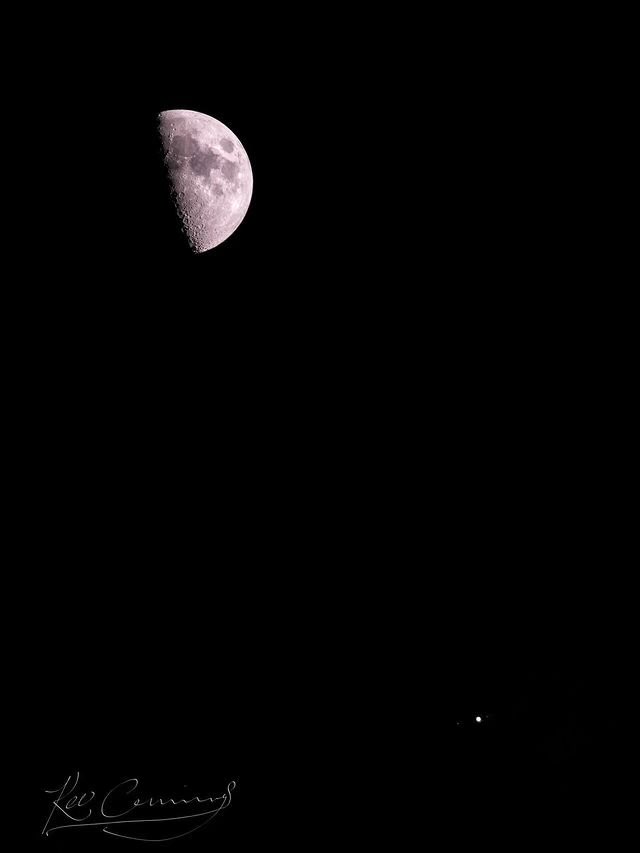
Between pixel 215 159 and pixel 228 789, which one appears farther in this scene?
pixel 228 789

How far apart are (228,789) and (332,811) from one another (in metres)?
1.04

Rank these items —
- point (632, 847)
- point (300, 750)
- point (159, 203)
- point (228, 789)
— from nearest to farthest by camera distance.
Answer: point (159, 203)
point (632, 847)
point (228, 789)
point (300, 750)

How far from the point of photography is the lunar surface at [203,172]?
318 centimetres

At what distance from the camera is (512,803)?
435cm

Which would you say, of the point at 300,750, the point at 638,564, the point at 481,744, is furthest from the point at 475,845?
the point at 638,564

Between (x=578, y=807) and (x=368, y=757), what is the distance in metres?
1.89

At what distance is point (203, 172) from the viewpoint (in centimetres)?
322

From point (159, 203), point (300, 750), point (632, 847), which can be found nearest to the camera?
point (159, 203)

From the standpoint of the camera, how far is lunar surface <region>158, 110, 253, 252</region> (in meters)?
3.18

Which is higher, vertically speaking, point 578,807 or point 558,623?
point 558,623

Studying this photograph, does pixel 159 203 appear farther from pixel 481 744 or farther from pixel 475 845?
pixel 475 845

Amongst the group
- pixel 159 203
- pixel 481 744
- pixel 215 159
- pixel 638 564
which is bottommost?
pixel 481 744

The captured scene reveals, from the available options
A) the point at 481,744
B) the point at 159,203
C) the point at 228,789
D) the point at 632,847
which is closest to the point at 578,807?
the point at 632,847

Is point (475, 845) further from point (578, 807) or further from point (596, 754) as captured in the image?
point (596, 754)
